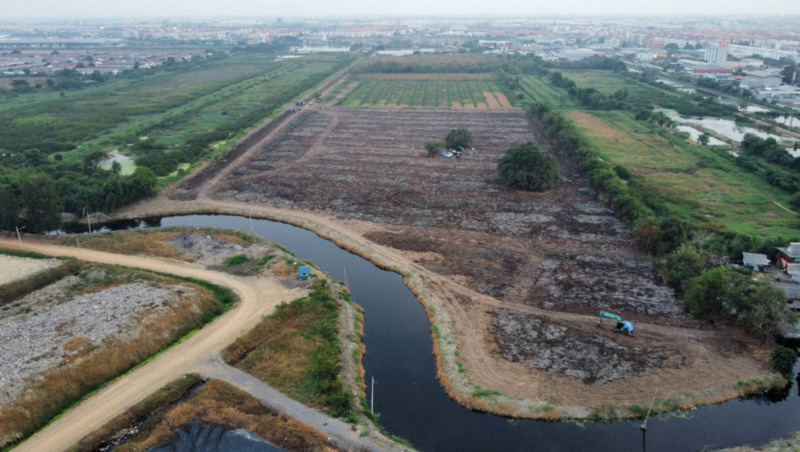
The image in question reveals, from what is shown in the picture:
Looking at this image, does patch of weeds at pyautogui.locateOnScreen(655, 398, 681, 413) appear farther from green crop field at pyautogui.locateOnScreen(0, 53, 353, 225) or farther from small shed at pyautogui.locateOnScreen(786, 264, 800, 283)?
green crop field at pyautogui.locateOnScreen(0, 53, 353, 225)

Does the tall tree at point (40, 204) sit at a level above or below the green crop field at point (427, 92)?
below

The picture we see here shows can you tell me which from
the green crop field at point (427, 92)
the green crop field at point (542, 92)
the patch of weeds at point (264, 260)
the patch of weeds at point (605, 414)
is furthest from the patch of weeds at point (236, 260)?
the green crop field at point (542, 92)

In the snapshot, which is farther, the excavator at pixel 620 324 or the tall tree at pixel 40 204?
the tall tree at pixel 40 204

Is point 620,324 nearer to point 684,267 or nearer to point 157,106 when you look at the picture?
point 684,267

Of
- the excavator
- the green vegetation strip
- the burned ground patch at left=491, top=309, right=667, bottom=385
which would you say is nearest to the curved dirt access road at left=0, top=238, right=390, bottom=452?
the green vegetation strip

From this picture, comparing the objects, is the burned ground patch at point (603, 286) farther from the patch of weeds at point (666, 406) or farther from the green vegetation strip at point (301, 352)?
the green vegetation strip at point (301, 352)

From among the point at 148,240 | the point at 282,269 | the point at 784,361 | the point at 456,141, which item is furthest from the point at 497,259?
the point at 456,141
